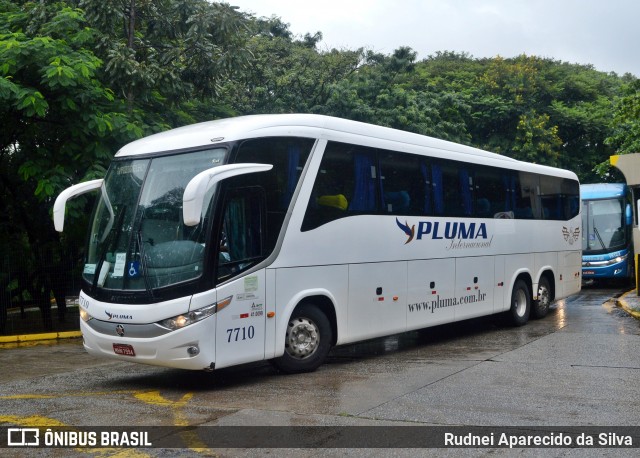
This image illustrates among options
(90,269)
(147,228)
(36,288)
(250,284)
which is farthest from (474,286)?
(36,288)

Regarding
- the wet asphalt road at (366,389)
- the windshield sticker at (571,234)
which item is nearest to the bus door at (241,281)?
the wet asphalt road at (366,389)

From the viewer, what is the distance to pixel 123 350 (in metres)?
8.90

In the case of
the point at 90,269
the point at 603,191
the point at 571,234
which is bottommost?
the point at 90,269

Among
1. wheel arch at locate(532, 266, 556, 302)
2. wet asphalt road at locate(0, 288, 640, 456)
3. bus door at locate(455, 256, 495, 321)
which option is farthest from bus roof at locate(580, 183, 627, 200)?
wet asphalt road at locate(0, 288, 640, 456)

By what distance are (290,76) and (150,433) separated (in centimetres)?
2047

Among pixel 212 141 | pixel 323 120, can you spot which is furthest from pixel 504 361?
pixel 212 141

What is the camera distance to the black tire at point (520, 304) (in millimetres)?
15258

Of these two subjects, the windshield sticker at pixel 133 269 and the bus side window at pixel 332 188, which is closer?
the windshield sticker at pixel 133 269

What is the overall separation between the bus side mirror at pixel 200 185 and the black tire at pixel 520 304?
319 inches

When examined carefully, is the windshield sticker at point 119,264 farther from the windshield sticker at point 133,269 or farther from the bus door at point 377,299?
the bus door at point 377,299

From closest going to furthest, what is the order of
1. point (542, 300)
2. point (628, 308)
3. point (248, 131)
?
point (248, 131) → point (542, 300) → point (628, 308)

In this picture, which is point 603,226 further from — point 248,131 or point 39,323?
point 248,131

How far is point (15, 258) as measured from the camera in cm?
1612

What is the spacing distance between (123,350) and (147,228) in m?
1.45
